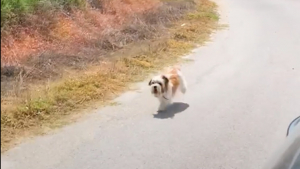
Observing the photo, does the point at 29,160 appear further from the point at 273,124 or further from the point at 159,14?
the point at 159,14

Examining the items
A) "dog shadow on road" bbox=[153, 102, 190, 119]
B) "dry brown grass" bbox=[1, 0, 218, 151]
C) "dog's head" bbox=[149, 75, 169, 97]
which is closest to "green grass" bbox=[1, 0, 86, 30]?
"dry brown grass" bbox=[1, 0, 218, 151]

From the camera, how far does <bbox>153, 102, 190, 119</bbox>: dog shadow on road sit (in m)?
8.40

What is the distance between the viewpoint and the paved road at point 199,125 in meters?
6.64

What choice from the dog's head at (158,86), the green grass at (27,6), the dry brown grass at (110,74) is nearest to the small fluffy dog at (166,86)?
the dog's head at (158,86)

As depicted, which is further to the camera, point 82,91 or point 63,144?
point 82,91

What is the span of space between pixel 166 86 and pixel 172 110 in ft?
1.52

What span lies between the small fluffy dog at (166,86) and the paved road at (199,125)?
7.9 inches

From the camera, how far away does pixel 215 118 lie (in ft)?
27.0

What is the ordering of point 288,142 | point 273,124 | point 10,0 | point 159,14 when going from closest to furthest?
1. point 288,142
2. point 273,124
3. point 10,0
4. point 159,14

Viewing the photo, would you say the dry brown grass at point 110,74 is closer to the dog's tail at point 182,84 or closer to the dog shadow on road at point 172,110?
the dog shadow on road at point 172,110

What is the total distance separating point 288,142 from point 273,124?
188 inches

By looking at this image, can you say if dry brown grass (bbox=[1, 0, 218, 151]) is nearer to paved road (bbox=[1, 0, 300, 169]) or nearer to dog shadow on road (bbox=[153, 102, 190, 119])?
paved road (bbox=[1, 0, 300, 169])

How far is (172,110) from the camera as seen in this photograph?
870 cm

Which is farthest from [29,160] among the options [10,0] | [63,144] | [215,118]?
[10,0]
